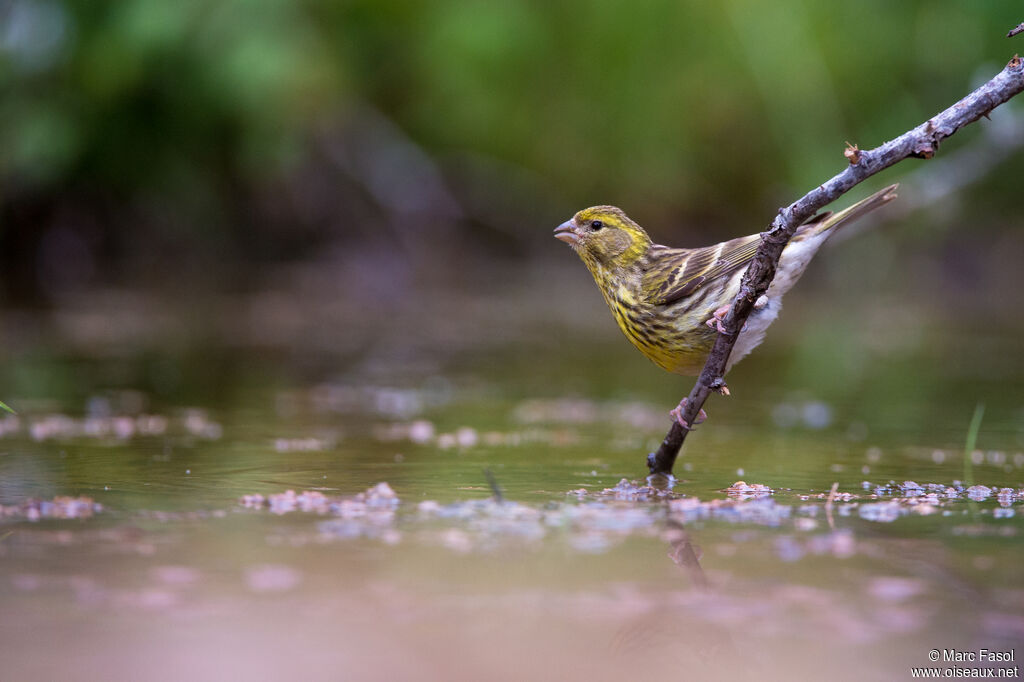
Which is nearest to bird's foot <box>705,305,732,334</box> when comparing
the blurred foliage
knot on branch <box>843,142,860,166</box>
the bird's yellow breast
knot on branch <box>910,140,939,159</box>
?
the bird's yellow breast

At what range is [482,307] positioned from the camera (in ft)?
41.2

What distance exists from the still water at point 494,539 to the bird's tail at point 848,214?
3.14 feet

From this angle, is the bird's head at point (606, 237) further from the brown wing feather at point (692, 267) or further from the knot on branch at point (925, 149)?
the knot on branch at point (925, 149)

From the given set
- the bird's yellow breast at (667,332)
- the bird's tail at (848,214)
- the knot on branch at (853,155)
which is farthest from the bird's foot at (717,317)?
the knot on branch at (853,155)

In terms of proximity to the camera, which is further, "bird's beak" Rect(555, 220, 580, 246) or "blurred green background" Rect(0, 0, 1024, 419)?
"blurred green background" Rect(0, 0, 1024, 419)

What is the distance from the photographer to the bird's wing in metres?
5.03

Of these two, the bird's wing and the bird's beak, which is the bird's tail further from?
the bird's beak

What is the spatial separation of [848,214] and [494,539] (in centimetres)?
212

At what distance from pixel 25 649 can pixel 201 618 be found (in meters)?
0.37

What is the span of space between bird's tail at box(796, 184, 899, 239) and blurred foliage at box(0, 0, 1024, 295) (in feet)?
28.2

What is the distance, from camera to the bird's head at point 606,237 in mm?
5492

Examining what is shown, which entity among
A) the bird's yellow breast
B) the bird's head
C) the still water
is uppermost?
the bird's head

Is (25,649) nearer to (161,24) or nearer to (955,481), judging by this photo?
(955,481)

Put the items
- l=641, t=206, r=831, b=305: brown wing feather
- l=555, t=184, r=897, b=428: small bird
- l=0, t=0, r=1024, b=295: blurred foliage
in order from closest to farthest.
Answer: l=555, t=184, r=897, b=428: small bird → l=641, t=206, r=831, b=305: brown wing feather → l=0, t=0, r=1024, b=295: blurred foliage
